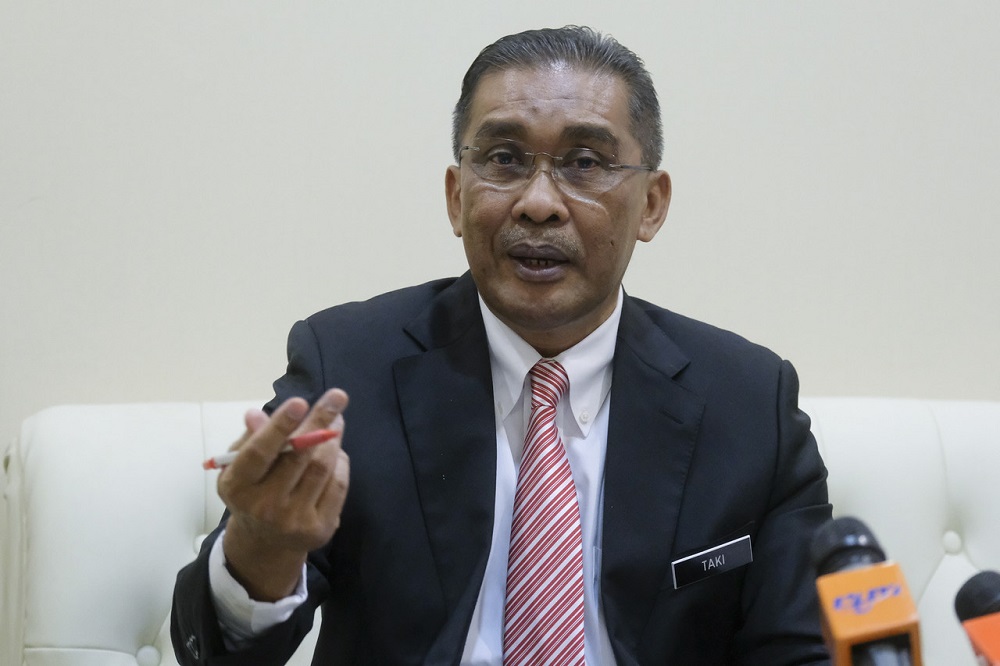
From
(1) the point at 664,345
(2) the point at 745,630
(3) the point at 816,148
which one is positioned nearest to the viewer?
(2) the point at 745,630

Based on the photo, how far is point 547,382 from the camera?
1.81 metres

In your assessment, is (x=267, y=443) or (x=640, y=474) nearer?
(x=267, y=443)

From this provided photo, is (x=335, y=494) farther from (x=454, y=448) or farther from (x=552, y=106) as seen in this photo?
(x=552, y=106)

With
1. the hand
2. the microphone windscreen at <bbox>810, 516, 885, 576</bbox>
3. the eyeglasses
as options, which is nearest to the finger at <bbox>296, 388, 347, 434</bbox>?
the hand

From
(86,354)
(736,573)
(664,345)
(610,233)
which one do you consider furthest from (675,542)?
(86,354)

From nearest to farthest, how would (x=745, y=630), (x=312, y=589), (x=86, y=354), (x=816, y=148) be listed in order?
1. (x=312, y=589)
2. (x=745, y=630)
3. (x=86, y=354)
4. (x=816, y=148)

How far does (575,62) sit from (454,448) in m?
0.66

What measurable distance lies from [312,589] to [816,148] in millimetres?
1603

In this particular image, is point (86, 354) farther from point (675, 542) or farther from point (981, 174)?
point (981, 174)

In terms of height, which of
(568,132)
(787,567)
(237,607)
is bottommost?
(787,567)

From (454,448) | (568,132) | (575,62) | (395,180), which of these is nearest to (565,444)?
(454,448)

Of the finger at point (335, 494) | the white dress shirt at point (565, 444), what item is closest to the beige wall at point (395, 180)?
the white dress shirt at point (565, 444)

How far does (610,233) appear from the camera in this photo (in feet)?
5.99

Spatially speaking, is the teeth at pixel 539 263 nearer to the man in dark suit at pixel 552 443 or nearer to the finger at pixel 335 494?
the man in dark suit at pixel 552 443
